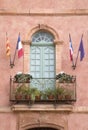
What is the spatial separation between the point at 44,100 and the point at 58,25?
347cm

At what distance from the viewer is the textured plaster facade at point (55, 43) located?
24156 millimetres

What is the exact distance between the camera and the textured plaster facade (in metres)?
24.2

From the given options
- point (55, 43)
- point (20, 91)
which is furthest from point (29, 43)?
point (20, 91)

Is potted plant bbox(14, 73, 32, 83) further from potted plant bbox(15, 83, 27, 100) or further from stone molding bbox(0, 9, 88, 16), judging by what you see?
stone molding bbox(0, 9, 88, 16)

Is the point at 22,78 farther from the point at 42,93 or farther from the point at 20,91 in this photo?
the point at 42,93

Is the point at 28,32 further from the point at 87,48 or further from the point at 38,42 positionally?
the point at 87,48

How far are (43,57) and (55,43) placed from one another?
809 millimetres

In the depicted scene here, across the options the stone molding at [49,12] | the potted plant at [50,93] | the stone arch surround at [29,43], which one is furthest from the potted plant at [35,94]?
the stone molding at [49,12]

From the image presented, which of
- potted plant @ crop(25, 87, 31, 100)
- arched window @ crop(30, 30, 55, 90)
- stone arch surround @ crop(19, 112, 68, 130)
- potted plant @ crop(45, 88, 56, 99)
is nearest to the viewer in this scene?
potted plant @ crop(25, 87, 31, 100)

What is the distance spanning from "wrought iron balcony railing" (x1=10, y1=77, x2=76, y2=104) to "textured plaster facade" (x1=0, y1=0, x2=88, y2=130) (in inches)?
11.5

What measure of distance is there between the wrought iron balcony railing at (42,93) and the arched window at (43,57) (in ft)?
1.95

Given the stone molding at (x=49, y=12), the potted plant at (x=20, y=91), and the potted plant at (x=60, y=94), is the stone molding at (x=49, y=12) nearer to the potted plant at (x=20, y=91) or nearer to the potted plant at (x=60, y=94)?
the potted plant at (x=20, y=91)

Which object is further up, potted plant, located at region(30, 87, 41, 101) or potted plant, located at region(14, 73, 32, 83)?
potted plant, located at region(14, 73, 32, 83)

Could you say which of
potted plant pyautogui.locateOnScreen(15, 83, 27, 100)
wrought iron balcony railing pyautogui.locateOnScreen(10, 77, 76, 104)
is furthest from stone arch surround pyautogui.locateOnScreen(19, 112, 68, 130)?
potted plant pyautogui.locateOnScreen(15, 83, 27, 100)
